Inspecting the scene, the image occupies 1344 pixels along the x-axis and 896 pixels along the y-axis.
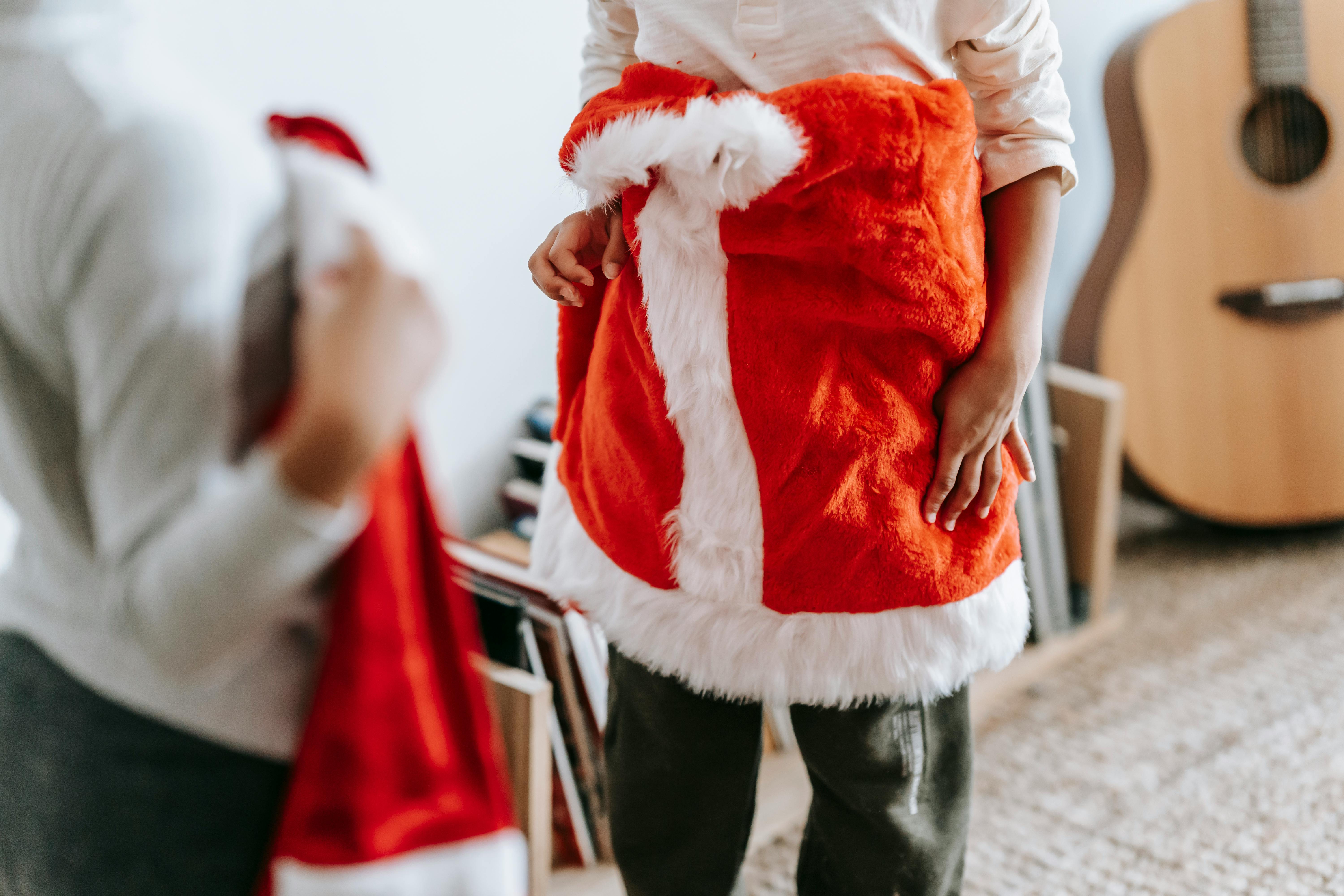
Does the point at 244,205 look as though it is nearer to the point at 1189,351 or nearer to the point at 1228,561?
the point at 1189,351

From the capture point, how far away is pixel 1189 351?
1.64 meters

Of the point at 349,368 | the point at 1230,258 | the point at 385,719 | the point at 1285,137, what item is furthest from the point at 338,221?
the point at 1285,137

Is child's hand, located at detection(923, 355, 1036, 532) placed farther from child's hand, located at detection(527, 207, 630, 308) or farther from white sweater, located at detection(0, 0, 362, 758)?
white sweater, located at detection(0, 0, 362, 758)

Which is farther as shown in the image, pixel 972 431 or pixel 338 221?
pixel 972 431

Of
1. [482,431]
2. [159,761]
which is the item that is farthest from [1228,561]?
[159,761]

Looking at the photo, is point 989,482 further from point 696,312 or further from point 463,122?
point 463,122

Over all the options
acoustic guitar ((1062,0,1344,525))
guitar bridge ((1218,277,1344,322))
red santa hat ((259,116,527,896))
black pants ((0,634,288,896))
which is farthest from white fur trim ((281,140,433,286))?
guitar bridge ((1218,277,1344,322))

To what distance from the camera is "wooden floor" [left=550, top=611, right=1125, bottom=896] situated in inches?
41.8

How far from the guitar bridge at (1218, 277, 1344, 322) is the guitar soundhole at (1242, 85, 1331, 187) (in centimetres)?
17

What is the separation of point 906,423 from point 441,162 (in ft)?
1.99

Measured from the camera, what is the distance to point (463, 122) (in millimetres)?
1006

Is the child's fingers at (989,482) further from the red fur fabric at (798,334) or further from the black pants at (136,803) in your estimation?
the black pants at (136,803)

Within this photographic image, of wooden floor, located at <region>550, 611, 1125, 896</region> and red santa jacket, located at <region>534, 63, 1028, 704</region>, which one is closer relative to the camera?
→ red santa jacket, located at <region>534, 63, 1028, 704</region>

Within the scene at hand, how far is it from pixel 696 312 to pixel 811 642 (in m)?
0.23
